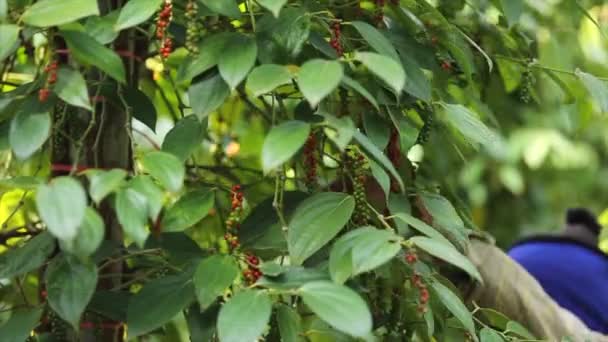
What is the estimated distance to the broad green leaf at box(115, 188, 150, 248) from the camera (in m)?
0.66

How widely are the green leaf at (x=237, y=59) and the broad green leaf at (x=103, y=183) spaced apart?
0.12 meters

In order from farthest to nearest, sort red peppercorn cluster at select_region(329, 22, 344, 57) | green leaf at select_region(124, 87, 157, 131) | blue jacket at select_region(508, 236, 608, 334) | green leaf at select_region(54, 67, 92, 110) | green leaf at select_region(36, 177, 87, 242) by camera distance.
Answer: blue jacket at select_region(508, 236, 608, 334), green leaf at select_region(124, 87, 157, 131), red peppercorn cluster at select_region(329, 22, 344, 57), green leaf at select_region(54, 67, 92, 110), green leaf at select_region(36, 177, 87, 242)

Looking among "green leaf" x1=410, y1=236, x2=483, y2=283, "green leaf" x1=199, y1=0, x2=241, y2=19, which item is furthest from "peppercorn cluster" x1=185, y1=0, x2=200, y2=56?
"green leaf" x1=410, y1=236, x2=483, y2=283

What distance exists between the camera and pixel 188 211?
799 mm

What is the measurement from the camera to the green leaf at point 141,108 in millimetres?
926

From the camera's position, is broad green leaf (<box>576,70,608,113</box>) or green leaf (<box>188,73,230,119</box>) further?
broad green leaf (<box>576,70,608,113</box>)

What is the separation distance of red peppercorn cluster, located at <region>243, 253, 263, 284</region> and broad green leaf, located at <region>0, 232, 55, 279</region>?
0.15 meters

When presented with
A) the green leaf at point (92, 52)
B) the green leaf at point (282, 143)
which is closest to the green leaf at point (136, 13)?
the green leaf at point (92, 52)

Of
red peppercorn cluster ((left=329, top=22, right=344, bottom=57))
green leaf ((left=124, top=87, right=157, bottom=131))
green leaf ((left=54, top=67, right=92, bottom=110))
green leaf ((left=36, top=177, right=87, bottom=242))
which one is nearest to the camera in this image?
green leaf ((left=36, top=177, right=87, bottom=242))

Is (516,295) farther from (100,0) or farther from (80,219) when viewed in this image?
(80,219)

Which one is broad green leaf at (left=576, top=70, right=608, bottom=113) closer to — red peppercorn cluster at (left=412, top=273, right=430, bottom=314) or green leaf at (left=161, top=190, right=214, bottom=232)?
red peppercorn cluster at (left=412, top=273, right=430, bottom=314)

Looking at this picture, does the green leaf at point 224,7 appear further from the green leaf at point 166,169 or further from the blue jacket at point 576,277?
the blue jacket at point 576,277

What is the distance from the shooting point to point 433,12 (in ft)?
3.02

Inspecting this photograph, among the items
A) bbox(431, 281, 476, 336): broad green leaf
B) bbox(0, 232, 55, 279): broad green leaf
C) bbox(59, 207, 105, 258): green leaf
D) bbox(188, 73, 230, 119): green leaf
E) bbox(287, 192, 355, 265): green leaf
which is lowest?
bbox(431, 281, 476, 336): broad green leaf
